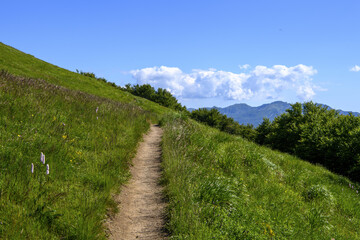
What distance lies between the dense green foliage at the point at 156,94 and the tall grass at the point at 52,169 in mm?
70618

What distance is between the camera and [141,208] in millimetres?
5621

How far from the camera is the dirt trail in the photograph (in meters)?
4.57

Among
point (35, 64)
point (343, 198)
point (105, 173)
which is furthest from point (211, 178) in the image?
point (35, 64)

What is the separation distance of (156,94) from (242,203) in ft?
261

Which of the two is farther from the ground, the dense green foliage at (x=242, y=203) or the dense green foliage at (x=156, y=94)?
the dense green foliage at (x=156, y=94)

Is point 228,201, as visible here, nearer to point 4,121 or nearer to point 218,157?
point 218,157

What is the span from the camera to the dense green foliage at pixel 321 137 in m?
22.0

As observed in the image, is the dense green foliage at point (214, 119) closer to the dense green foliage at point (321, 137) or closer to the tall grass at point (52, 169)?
the dense green foliage at point (321, 137)

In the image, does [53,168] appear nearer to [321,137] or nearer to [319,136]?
[321,137]

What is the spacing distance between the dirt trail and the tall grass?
0.33 meters

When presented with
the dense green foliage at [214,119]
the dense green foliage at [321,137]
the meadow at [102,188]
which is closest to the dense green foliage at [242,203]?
the meadow at [102,188]

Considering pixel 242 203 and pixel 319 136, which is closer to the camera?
pixel 242 203

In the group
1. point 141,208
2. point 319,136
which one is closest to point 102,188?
point 141,208

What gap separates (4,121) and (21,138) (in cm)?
121
